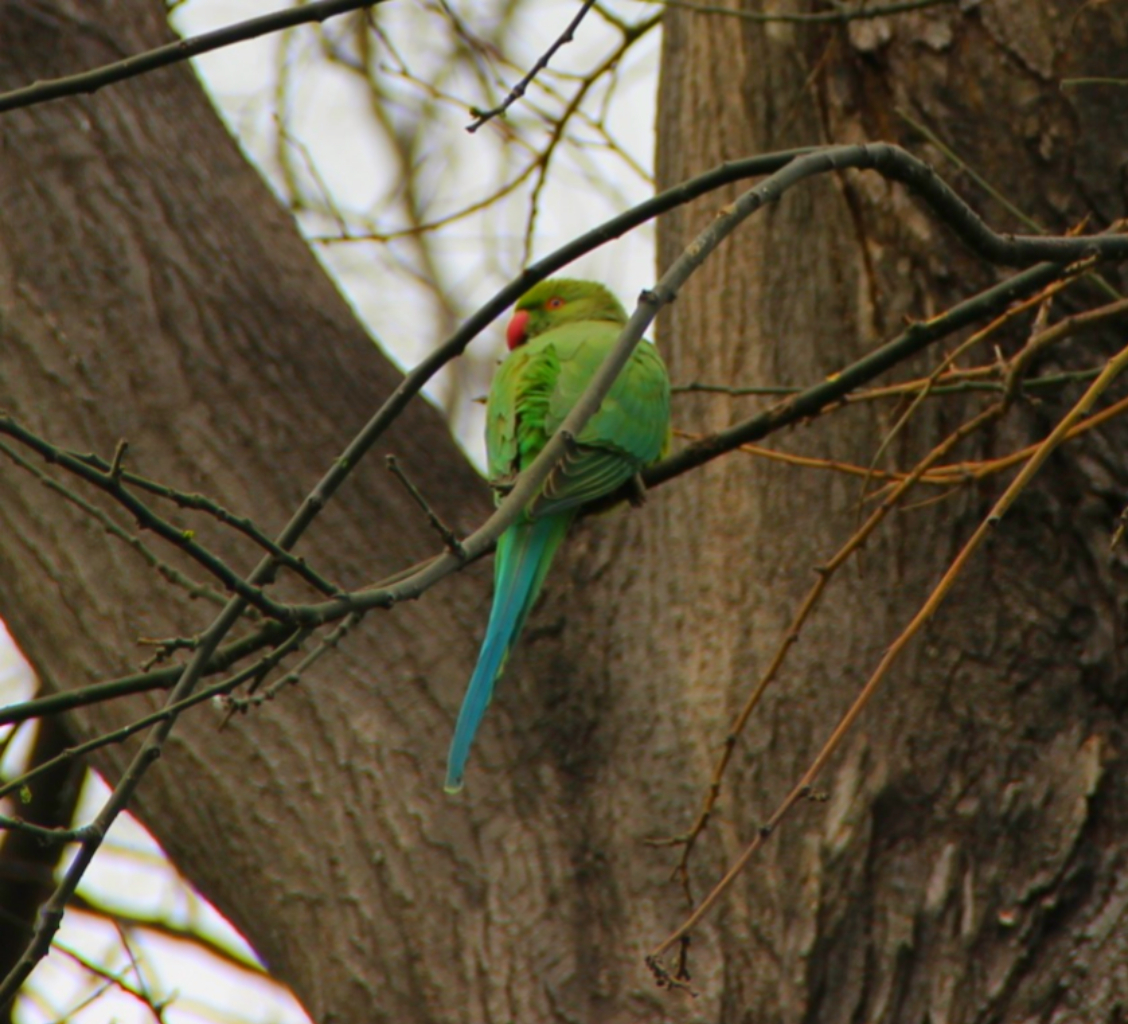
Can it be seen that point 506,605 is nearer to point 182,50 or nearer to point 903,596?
point 903,596

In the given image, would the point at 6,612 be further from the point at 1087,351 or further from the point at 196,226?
the point at 1087,351

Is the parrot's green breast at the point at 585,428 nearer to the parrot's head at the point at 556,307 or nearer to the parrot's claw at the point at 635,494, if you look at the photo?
the parrot's claw at the point at 635,494

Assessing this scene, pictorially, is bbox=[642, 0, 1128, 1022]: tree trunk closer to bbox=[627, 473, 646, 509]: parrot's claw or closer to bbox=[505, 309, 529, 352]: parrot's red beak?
bbox=[627, 473, 646, 509]: parrot's claw

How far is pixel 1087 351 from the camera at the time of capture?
2613mm

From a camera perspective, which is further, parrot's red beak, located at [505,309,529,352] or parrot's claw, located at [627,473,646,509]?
parrot's red beak, located at [505,309,529,352]

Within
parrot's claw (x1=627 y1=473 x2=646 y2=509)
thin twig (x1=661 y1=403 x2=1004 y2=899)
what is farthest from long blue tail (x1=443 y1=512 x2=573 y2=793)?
thin twig (x1=661 y1=403 x2=1004 y2=899)

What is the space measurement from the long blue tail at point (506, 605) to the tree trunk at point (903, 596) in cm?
26

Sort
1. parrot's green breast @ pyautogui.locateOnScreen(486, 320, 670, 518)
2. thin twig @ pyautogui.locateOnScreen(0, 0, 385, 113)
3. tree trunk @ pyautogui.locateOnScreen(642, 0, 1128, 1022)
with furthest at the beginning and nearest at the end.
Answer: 1. parrot's green breast @ pyautogui.locateOnScreen(486, 320, 670, 518)
2. tree trunk @ pyautogui.locateOnScreen(642, 0, 1128, 1022)
3. thin twig @ pyautogui.locateOnScreen(0, 0, 385, 113)

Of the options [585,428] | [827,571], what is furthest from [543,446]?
[827,571]

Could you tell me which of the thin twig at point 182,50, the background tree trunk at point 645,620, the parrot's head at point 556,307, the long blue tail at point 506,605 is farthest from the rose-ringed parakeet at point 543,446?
the thin twig at point 182,50

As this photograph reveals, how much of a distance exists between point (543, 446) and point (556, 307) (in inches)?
50.6

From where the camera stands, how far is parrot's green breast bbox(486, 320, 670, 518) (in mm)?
2775

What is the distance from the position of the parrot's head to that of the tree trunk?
3.11ft

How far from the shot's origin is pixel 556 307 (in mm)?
4062
